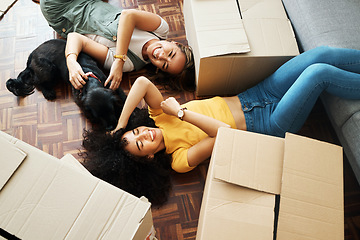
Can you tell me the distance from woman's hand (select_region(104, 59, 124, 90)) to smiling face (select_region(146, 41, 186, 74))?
21 cm

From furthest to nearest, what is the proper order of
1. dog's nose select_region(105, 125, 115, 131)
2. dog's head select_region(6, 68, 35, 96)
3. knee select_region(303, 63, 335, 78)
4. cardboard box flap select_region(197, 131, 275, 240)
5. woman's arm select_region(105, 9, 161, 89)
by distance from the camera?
dog's head select_region(6, 68, 35, 96) < woman's arm select_region(105, 9, 161, 89) < dog's nose select_region(105, 125, 115, 131) < knee select_region(303, 63, 335, 78) < cardboard box flap select_region(197, 131, 275, 240)

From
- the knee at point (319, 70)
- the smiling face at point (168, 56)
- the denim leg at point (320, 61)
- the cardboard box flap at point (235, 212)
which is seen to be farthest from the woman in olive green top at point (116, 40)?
the cardboard box flap at point (235, 212)

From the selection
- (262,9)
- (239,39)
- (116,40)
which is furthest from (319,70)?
(116,40)

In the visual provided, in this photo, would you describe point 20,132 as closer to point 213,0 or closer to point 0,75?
point 0,75

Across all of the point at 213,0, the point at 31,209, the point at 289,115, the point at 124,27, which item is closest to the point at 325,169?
the point at 289,115

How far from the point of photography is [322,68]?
1308 millimetres

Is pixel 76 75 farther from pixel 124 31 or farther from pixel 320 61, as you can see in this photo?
pixel 320 61

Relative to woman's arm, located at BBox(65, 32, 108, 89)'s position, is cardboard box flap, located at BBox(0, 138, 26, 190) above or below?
above

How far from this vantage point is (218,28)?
153cm

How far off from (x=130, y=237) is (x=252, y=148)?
533 millimetres

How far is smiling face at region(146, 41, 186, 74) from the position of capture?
157cm

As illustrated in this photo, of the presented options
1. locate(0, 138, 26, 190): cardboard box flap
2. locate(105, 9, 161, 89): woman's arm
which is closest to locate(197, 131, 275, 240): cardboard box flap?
locate(0, 138, 26, 190): cardboard box flap

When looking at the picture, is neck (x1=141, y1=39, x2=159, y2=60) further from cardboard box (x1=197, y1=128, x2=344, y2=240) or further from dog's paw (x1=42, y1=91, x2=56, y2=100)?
cardboard box (x1=197, y1=128, x2=344, y2=240)

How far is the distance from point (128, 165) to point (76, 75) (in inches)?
22.5
